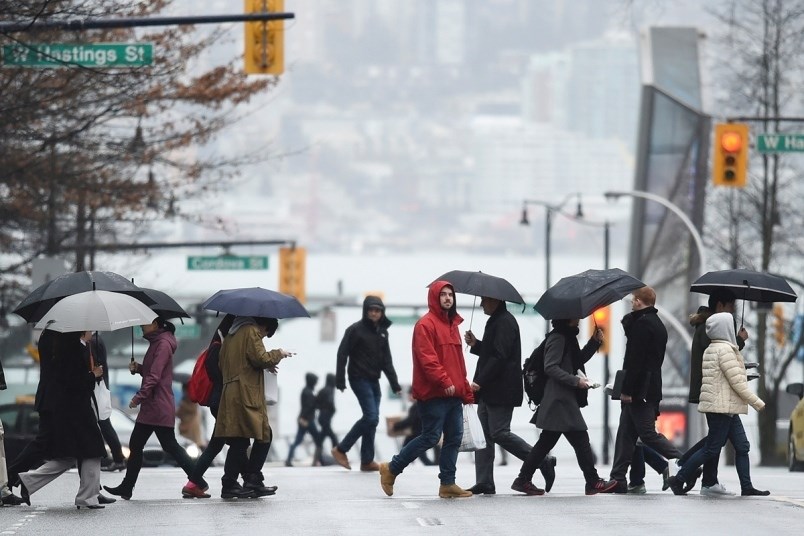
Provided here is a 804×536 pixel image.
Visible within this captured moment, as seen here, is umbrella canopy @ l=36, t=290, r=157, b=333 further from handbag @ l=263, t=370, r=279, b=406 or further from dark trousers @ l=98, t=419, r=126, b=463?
dark trousers @ l=98, t=419, r=126, b=463

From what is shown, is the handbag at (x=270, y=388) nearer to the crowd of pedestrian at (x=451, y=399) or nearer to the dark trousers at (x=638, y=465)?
the crowd of pedestrian at (x=451, y=399)

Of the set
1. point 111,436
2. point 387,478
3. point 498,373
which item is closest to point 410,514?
point 387,478

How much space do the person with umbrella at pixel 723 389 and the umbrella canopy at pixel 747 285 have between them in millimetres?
417

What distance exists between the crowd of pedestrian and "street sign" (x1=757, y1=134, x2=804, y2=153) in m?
10.4

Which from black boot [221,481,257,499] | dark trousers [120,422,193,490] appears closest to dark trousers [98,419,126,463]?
dark trousers [120,422,193,490]

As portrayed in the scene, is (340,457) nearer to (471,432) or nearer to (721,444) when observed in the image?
(471,432)

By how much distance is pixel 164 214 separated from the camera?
31625 mm

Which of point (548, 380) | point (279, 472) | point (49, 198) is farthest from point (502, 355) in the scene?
point (49, 198)

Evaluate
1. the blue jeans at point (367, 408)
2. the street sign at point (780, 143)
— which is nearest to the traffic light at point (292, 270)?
the street sign at point (780, 143)

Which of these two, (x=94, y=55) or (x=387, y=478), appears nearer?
(x=387, y=478)

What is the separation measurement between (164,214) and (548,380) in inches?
694

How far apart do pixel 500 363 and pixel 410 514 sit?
5.93ft

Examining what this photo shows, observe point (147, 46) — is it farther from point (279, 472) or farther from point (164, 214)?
point (164, 214)

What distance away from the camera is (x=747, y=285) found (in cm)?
1500
